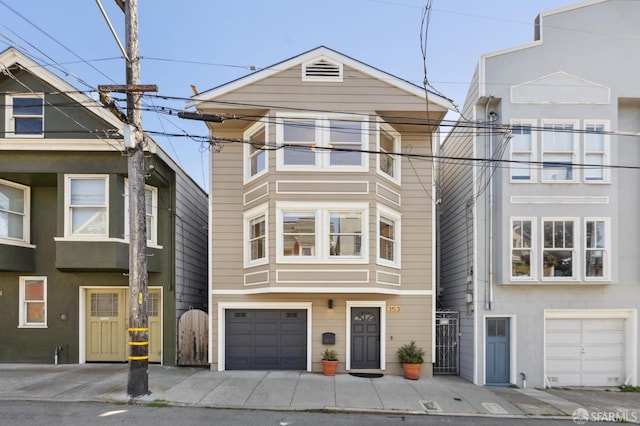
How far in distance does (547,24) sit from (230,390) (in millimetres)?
12978

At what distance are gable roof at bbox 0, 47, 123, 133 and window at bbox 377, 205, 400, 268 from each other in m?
7.74

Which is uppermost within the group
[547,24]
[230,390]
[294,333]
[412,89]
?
[547,24]

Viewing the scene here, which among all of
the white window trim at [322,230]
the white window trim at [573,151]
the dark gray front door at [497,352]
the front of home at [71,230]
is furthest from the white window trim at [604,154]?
the front of home at [71,230]

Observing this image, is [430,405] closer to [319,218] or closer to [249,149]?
[319,218]

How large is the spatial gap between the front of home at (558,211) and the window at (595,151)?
0.03 m

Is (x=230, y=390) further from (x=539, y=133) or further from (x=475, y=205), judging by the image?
(x=539, y=133)

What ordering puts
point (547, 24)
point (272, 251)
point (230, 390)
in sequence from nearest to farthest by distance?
point (230, 390) → point (272, 251) → point (547, 24)

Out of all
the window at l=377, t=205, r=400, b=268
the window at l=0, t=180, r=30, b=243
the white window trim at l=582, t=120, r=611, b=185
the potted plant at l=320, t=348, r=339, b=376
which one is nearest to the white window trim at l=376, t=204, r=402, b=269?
the window at l=377, t=205, r=400, b=268

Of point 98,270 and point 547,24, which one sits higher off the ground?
point 547,24

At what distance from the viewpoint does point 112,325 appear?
12.0 m

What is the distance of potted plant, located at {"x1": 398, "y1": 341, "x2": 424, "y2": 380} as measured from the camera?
1084 cm

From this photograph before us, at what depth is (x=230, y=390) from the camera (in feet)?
30.4

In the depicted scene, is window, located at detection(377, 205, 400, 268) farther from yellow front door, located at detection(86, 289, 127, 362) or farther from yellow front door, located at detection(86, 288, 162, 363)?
yellow front door, located at detection(86, 289, 127, 362)

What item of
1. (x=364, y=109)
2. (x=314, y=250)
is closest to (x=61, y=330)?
(x=314, y=250)
